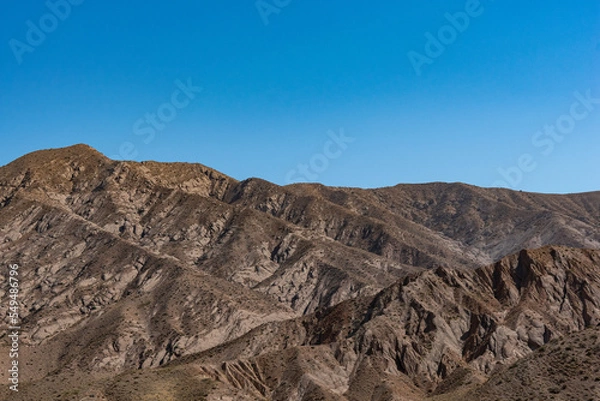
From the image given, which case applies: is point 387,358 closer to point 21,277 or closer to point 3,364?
Result: point 3,364

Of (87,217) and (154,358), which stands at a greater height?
(87,217)

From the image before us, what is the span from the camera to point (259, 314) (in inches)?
5664

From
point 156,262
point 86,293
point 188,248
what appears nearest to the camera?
point 86,293

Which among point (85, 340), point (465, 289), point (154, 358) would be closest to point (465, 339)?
point (465, 289)

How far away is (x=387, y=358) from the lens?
104 meters

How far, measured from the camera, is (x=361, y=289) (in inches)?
6545

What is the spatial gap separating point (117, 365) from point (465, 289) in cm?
6377

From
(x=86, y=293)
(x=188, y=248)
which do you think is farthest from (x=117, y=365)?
(x=188, y=248)

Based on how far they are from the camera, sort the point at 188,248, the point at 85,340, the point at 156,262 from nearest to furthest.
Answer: the point at 85,340
the point at 156,262
the point at 188,248

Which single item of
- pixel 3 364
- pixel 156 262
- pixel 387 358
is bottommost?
pixel 3 364

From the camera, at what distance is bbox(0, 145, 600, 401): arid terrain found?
7094cm

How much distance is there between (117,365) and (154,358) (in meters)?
6.91

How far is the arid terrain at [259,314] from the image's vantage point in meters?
70.9

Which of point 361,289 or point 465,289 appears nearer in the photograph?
point 465,289
